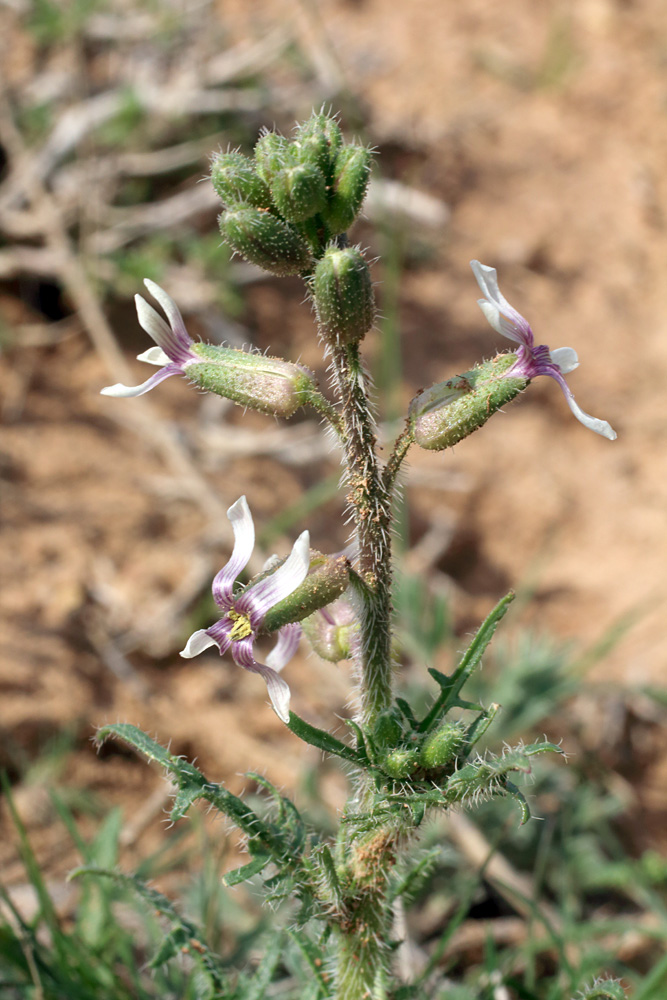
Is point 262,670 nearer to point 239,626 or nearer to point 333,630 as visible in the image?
point 239,626

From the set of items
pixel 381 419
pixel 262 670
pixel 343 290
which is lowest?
pixel 381 419

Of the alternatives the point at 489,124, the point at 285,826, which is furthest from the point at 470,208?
the point at 285,826

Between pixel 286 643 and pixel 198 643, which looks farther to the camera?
pixel 286 643

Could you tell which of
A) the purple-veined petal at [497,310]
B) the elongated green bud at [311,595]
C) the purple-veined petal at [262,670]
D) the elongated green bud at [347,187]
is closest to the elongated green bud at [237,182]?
the elongated green bud at [347,187]

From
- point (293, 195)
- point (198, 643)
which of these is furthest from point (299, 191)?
point (198, 643)

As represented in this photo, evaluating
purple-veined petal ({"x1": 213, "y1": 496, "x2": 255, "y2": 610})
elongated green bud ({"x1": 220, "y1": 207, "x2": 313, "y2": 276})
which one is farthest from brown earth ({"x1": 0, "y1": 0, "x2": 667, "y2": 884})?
elongated green bud ({"x1": 220, "y1": 207, "x2": 313, "y2": 276})

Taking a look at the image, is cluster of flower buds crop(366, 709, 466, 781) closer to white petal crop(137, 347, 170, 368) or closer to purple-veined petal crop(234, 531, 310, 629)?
purple-veined petal crop(234, 531, 310, 629)

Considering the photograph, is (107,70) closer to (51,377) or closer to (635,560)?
(51,377)
